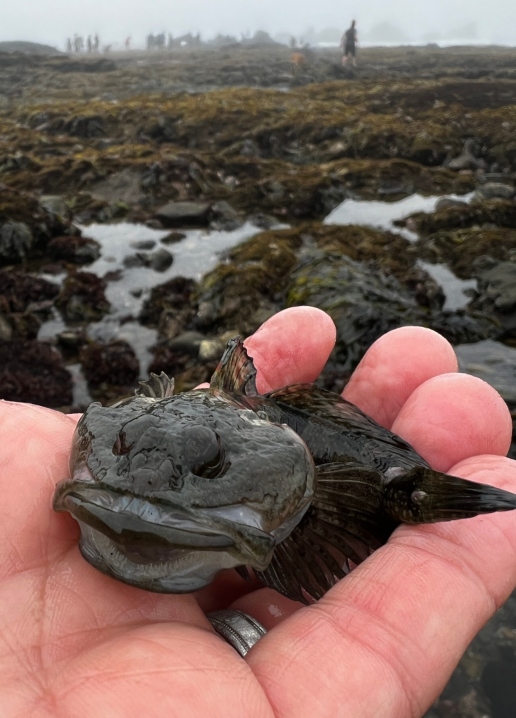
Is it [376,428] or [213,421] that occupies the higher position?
[213,421]

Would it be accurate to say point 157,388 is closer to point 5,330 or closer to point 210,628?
point 210,628

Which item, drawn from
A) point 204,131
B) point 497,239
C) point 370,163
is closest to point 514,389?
point 497,239

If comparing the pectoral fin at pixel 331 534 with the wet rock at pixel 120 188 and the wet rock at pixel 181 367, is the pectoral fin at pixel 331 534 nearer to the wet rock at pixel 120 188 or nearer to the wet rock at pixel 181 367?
the wet rock at pixel 181 367

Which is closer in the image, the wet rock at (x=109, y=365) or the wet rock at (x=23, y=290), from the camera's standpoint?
the wet rock at (x=109, y=365)

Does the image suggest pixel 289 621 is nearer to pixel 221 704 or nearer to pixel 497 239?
pixel 221 704

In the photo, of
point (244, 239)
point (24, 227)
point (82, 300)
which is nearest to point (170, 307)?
point (82, 300)

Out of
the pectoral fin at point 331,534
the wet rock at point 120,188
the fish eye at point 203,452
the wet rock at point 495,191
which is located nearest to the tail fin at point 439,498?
the pectoral fin at point 331,534
